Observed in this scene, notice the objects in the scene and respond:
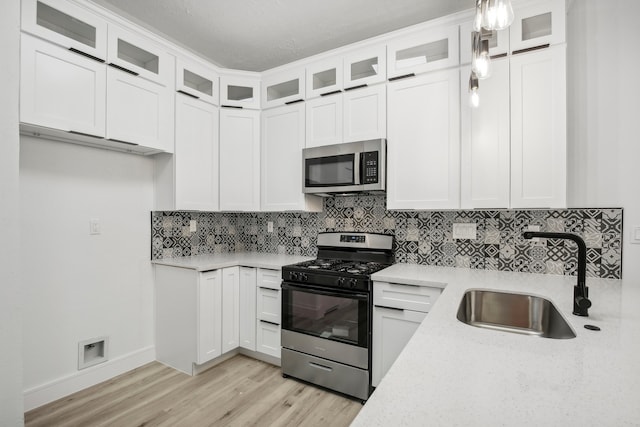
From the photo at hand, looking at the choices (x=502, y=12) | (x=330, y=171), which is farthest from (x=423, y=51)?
(x=502, y=12)

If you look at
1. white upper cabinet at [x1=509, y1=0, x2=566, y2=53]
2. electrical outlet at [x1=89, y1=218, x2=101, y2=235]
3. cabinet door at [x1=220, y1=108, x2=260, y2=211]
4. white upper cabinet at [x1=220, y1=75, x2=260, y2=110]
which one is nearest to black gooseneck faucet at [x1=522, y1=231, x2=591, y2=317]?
white upper cabinet at [x1=509, y1=0, x2=566, y2=53]

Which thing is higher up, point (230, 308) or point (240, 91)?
point (240, 91)

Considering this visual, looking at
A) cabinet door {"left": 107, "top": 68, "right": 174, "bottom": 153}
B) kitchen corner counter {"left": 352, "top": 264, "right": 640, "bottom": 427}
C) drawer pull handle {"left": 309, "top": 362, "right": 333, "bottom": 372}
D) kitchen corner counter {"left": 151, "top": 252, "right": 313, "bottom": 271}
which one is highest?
cabinet door {"left": 107, "top": 68, "right": 174, "bottom": 153}

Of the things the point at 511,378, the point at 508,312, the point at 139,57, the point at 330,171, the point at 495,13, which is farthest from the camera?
the point at 330,171

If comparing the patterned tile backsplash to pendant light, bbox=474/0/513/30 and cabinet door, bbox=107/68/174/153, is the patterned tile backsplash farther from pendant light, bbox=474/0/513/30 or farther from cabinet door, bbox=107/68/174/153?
pendant light, bbox=474/0/513/30

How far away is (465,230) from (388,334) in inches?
38.7

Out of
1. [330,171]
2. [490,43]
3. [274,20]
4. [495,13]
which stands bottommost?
[330,171]

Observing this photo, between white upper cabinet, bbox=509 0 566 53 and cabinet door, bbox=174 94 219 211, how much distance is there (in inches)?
93.7

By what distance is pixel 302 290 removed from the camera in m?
2.36

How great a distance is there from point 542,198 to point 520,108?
58cm

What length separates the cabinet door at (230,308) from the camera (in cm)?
262

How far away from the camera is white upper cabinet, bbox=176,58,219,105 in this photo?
8.41 ft

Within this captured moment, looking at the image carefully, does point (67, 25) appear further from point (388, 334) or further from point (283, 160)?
point (388, 334)

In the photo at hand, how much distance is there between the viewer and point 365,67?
2477mm
